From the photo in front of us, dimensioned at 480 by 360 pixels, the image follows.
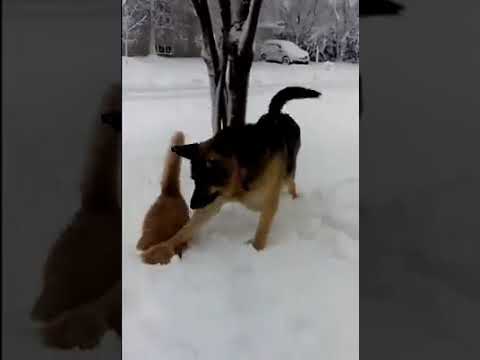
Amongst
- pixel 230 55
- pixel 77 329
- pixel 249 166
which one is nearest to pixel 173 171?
pixel 249 166

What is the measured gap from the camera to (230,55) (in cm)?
118

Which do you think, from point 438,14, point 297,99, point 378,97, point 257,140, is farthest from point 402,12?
point 257,140

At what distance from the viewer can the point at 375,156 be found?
4.14 ft

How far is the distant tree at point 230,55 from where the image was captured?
118 cm

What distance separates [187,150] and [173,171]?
0.06 meters

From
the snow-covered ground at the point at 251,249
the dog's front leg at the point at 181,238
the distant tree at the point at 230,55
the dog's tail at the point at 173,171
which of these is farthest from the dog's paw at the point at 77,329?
the distant tree at the point at 230,55

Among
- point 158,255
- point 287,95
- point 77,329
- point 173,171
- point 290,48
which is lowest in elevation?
point 77,329

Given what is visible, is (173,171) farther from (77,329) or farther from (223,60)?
(77,329)

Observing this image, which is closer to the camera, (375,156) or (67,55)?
(67,55)

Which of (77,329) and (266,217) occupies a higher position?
(266,217)

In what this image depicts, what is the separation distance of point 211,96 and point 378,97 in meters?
0.40

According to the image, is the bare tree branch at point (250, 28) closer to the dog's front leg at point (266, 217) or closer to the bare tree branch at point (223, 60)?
the bare tree branch at point (223, 60)

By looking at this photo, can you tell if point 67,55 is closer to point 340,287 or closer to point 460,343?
point 340,287

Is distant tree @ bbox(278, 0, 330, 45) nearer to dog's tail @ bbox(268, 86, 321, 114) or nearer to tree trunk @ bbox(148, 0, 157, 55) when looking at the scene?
dog's tail @ bbox(268, 86, 321, 114)
